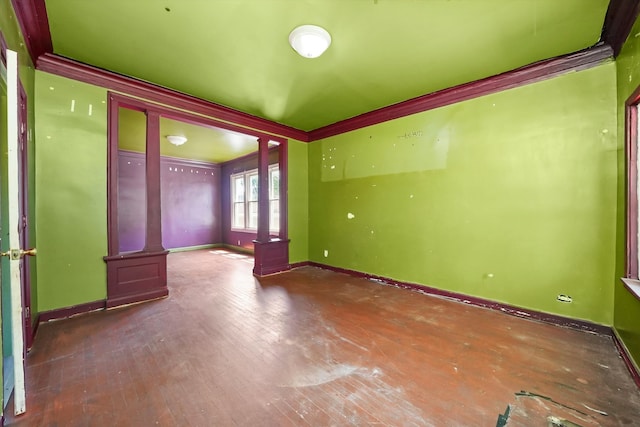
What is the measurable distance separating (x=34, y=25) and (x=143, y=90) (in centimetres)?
113

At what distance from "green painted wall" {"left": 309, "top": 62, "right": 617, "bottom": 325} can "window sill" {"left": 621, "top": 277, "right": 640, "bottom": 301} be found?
462mm

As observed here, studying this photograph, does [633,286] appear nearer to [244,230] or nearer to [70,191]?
[70,191]

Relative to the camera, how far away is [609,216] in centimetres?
246

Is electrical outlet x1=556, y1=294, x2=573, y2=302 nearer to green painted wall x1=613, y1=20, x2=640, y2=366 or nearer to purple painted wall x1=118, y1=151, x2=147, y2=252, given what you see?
green painted wall x1=613, y1=20, x2=640, y2=366

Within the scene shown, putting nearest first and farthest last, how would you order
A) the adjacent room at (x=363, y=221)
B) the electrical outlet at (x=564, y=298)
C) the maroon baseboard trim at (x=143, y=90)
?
the adjacent room at (x=363, y=221) < the electrical outlet at (x=564, y=298) < the maroon baseboard trim at (x=143, y=90)

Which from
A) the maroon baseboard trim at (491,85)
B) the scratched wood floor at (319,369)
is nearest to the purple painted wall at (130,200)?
the scratched wood floor at (319,369)

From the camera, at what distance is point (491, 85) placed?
3102mm

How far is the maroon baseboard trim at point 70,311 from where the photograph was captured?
2.72 m

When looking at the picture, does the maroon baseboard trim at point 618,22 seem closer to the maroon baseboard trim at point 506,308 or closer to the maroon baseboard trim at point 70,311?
the maroon baseboard trim at point 506,308

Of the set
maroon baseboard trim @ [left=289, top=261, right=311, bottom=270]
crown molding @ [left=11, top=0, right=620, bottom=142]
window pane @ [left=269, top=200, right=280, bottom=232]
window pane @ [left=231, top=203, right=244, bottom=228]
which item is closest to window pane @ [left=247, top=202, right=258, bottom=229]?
window pane @ [left=231, top=203, right=244, bottom=228]

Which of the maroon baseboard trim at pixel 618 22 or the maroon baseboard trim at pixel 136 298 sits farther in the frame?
the maroon baseboard trim at pixel 136 298

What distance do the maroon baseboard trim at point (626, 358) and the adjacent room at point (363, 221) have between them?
0.9 inches

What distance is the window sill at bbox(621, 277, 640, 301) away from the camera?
183 cm

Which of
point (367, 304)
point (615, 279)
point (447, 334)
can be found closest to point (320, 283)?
point (367, 304)
